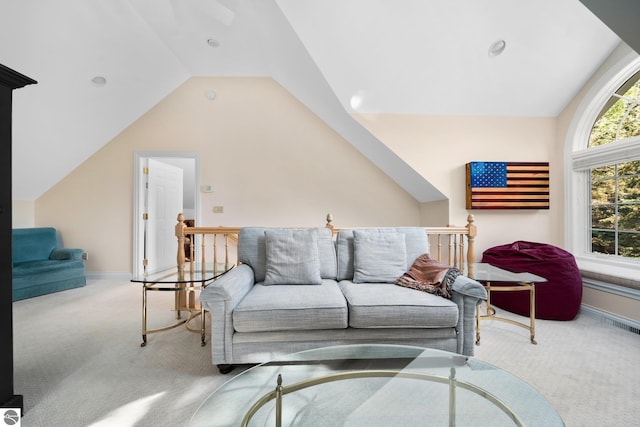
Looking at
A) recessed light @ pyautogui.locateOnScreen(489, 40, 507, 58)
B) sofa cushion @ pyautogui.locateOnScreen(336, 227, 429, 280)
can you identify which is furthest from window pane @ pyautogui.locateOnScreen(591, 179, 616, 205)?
sofa cushion @ pyautogui.locateOnScreen(336, 227, 429, 280)

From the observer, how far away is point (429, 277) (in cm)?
225

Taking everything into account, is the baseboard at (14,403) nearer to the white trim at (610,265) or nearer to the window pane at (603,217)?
the white trim at (610,265)

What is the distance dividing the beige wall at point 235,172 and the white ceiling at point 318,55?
0.35 metres

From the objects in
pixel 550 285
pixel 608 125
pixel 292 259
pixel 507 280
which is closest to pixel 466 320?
pixel 507 280

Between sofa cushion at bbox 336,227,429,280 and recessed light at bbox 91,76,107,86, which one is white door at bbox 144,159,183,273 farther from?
sofa cushion at bbox 336,227,429,280

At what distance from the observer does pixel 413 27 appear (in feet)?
8.95

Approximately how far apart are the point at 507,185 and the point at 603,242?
44.3 inches

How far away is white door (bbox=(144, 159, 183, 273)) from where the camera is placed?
444 centimetres

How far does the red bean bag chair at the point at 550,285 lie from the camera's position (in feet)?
9.20

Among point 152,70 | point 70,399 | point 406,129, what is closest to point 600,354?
point 406,129

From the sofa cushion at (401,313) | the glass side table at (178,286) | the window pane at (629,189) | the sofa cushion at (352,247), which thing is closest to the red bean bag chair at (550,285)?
the window pane at (629,189)

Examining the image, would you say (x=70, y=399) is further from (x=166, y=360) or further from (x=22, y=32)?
(x=22, y=32)

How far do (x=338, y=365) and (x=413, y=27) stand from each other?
114 inches

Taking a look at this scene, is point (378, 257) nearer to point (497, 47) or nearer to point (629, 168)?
point (497, 47)
